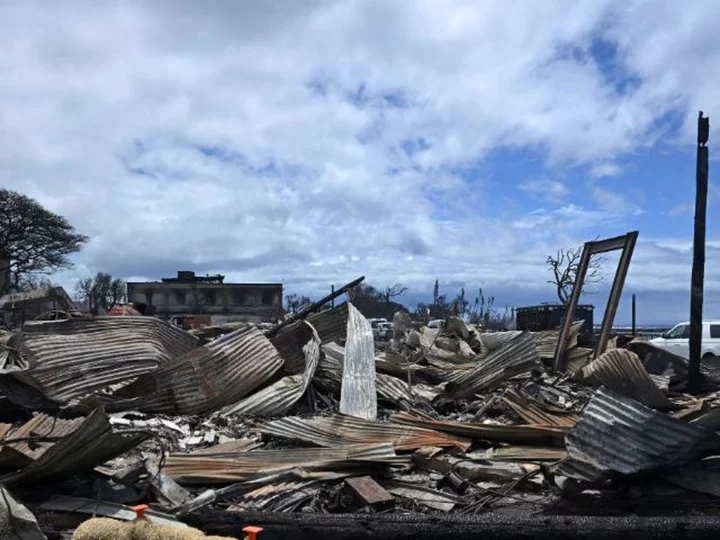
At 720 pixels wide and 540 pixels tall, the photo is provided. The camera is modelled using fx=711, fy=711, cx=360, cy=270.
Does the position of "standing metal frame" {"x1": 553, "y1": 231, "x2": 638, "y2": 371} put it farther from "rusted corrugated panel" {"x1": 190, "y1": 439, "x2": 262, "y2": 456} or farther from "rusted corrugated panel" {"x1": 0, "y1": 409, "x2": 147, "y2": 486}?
"rusted corrugated panel" {"x1": 0, "y1": 409, "x2": 147, "y2": 486}

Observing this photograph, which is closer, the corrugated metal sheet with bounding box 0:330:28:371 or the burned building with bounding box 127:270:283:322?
the corrugated metal sheet with bounding box 0:330:28:371

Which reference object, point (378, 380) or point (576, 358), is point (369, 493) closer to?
point (378, 380)

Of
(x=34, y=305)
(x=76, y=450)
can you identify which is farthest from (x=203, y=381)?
(x=34, y=305)

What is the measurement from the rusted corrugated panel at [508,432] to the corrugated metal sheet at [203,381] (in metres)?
1.96

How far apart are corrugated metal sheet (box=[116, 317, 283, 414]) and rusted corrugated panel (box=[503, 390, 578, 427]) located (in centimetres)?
239

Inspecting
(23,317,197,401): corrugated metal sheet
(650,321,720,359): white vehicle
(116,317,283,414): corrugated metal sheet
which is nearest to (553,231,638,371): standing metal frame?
(116,317,283,414): corrugated metal sheet

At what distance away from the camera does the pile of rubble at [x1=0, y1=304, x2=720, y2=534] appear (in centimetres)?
418

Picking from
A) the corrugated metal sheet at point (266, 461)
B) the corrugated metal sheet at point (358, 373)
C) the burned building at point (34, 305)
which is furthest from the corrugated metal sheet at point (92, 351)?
the burned building at point (34, 305)

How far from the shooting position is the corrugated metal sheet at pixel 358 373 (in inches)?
248

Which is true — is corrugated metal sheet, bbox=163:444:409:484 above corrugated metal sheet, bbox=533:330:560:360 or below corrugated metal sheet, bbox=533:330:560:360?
below

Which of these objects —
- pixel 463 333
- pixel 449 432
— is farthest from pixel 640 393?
pixel 463 333

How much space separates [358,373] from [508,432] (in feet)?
6.55

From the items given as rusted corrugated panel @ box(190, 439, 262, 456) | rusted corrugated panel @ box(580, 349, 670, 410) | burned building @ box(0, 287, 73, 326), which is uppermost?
burned building @ box(0, 287, 73, 326)

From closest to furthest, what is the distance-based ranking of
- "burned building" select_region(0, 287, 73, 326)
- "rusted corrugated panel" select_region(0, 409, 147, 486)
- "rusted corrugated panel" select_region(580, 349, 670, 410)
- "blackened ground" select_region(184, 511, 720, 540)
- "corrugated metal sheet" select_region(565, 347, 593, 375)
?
"blackened ground" select_region(184, 511, 720, 540), "rusted corrugated panel" select_region(0, 409, 147, 486), "rusted corrugated panel" select_region(580, 349, 670, 410), "corrugated metal sheet" select_region(565, 347, 593, 375), "burned building" select_region(0, 287, 73, 326)
